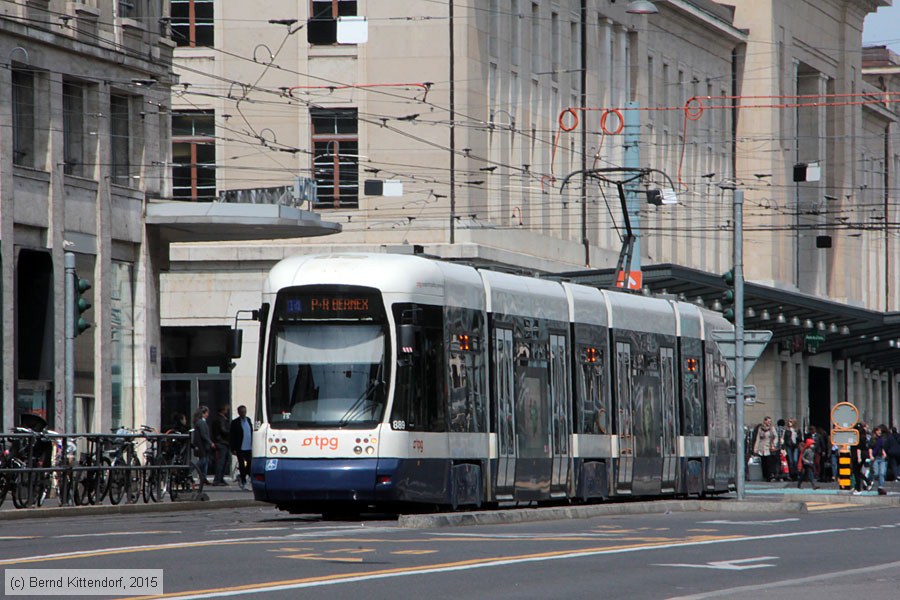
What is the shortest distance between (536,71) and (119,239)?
18.1 meters

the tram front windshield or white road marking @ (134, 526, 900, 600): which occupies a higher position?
the tram front windshield

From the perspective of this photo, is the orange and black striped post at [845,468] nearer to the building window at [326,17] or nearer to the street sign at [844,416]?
the street sign at [844,416]

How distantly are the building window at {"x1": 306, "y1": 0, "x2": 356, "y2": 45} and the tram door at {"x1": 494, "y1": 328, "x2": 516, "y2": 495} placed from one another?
2217 centimetres

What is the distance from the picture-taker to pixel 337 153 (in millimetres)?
47000

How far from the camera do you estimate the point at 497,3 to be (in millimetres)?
48656

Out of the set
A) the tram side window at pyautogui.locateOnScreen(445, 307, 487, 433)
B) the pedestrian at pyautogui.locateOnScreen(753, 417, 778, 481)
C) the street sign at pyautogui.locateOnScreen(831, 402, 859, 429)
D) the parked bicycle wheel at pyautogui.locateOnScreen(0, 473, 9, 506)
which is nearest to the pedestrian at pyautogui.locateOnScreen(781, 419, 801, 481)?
the pedestrian at pyautogui.locateOnScreen(753, 417, 778, 481)

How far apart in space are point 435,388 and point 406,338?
2.90 ft

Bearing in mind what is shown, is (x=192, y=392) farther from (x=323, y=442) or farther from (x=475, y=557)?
(x=475, y=557)

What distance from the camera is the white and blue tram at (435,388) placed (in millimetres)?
22609

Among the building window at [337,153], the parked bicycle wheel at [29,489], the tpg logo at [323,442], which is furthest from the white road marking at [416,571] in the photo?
the building window at [337,153]

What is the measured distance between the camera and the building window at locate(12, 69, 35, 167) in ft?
106

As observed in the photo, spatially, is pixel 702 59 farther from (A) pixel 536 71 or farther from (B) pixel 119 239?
(B) pixel 119 239

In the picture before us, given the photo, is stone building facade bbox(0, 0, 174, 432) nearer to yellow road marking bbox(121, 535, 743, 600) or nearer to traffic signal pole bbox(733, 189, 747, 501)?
traffic signal pole bbox(733, 189, 747, 501)

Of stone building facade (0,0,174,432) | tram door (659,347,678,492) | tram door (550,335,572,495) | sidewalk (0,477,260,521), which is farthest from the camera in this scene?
stone building facade (0,0,174,432)
